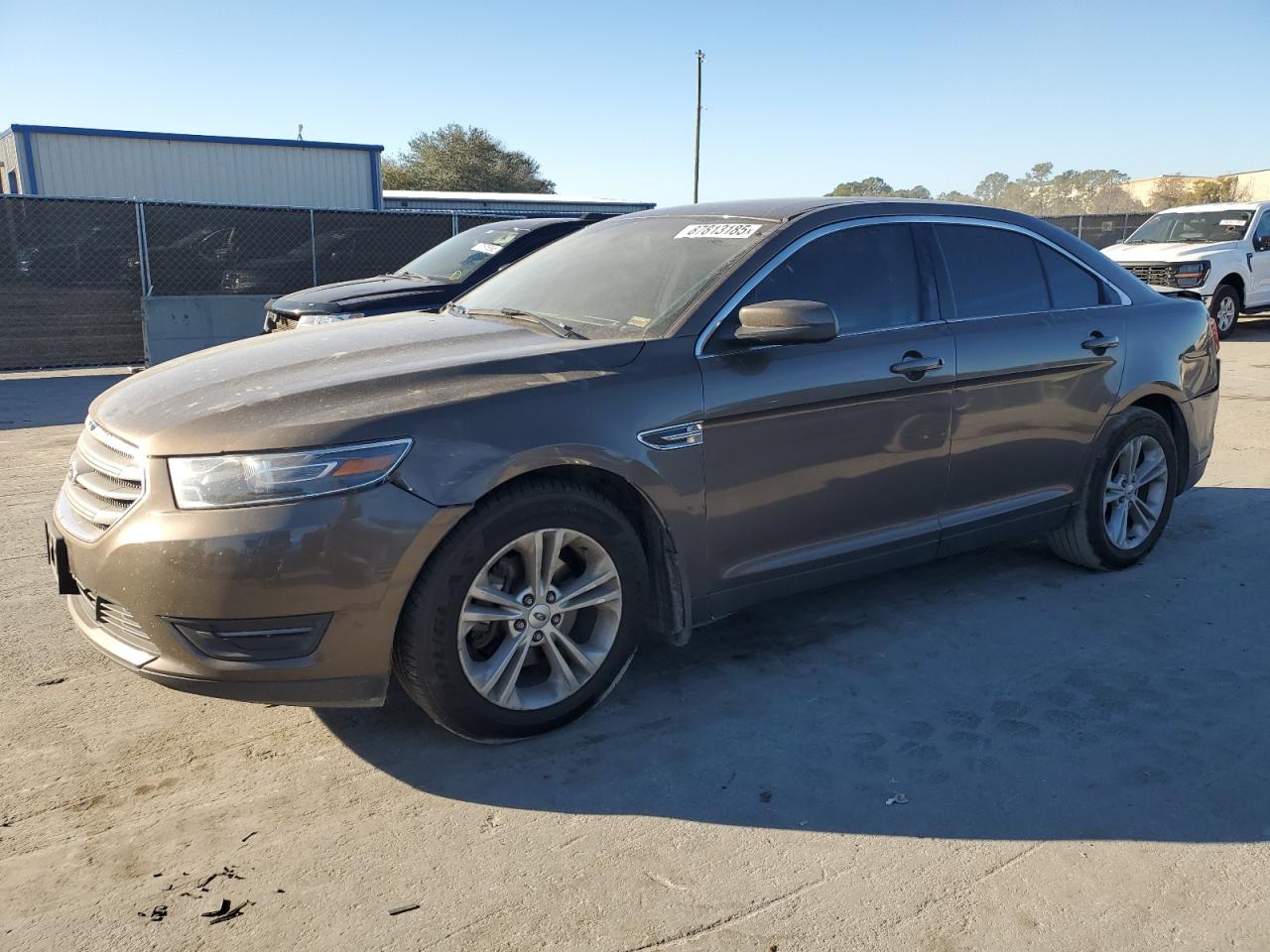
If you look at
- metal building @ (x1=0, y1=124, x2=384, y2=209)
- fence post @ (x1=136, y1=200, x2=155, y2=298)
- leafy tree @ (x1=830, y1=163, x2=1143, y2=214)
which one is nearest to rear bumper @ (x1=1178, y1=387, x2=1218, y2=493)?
fence post @ (x1=136, y1=200, x2=155, y2=298)

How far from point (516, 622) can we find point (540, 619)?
0.26 ft

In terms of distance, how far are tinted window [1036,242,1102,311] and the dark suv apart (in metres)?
0.01

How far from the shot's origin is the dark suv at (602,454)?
2.85 metres

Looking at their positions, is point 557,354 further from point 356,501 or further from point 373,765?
point 373,765

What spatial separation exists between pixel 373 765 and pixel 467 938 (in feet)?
2.92

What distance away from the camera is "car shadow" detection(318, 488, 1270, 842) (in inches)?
117

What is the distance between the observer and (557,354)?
337 cm

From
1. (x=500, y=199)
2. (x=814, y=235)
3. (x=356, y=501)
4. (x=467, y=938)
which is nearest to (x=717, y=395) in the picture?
(x=814, y=235)

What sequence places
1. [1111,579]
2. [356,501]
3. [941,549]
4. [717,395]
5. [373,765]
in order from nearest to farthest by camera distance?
1. [356,501]
2. [373,765]
3. [717,395]
4. [941,549]
5. [1111,579]

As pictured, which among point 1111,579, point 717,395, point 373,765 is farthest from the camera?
point 1111,579

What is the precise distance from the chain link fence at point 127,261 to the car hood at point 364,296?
5052mm

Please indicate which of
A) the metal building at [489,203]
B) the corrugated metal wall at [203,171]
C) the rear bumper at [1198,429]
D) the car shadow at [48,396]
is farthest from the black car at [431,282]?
the metal building at [489,203]

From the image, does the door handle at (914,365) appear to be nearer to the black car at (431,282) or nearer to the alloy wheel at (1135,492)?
the alloy wheel at (1135,492)

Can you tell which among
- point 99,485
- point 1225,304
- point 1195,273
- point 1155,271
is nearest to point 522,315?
point 99,485
